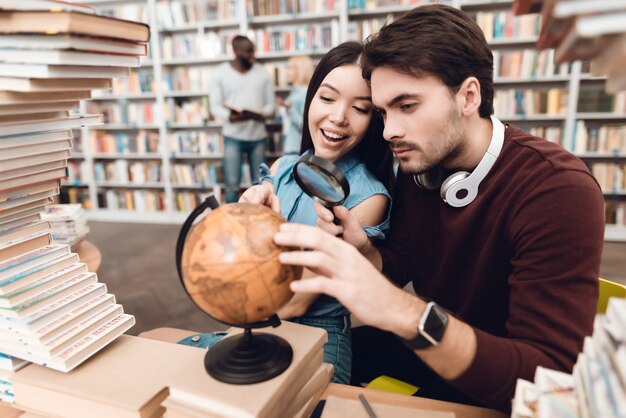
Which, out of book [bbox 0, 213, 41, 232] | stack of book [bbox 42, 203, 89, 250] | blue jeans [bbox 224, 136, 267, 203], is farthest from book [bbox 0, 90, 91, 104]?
blue jeans [bbox 224, 136, 267, 203]

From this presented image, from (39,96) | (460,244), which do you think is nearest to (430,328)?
(460,244)

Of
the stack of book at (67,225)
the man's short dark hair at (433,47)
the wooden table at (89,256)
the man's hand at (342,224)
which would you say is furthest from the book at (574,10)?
the stack of book at (67,225)

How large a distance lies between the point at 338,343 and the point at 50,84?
1.15m

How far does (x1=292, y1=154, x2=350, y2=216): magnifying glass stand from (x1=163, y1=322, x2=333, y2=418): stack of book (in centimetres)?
37

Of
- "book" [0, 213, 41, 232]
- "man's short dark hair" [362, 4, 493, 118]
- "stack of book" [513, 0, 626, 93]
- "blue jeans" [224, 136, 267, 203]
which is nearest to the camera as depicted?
"stack of book" [513, 0, 626, 93]

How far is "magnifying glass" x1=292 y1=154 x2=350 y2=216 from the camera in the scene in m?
1.09

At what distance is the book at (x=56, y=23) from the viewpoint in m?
0.84

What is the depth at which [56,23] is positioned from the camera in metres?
0.85

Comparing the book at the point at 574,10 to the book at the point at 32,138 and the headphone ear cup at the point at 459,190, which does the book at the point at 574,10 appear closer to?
the headphone ear cup at the point at 459,190

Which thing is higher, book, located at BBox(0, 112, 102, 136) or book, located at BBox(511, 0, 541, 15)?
book, located at BBox(511, 0, 541, 15)

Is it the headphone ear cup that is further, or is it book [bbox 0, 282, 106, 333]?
the headphone ear cup

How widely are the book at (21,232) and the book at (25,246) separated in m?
0.01

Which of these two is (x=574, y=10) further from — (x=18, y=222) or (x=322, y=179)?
(x=18, y=222)

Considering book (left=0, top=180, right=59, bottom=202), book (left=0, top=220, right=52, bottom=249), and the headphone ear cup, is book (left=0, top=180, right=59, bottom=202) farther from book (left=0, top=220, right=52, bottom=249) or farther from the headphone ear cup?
the headphone ear cup
